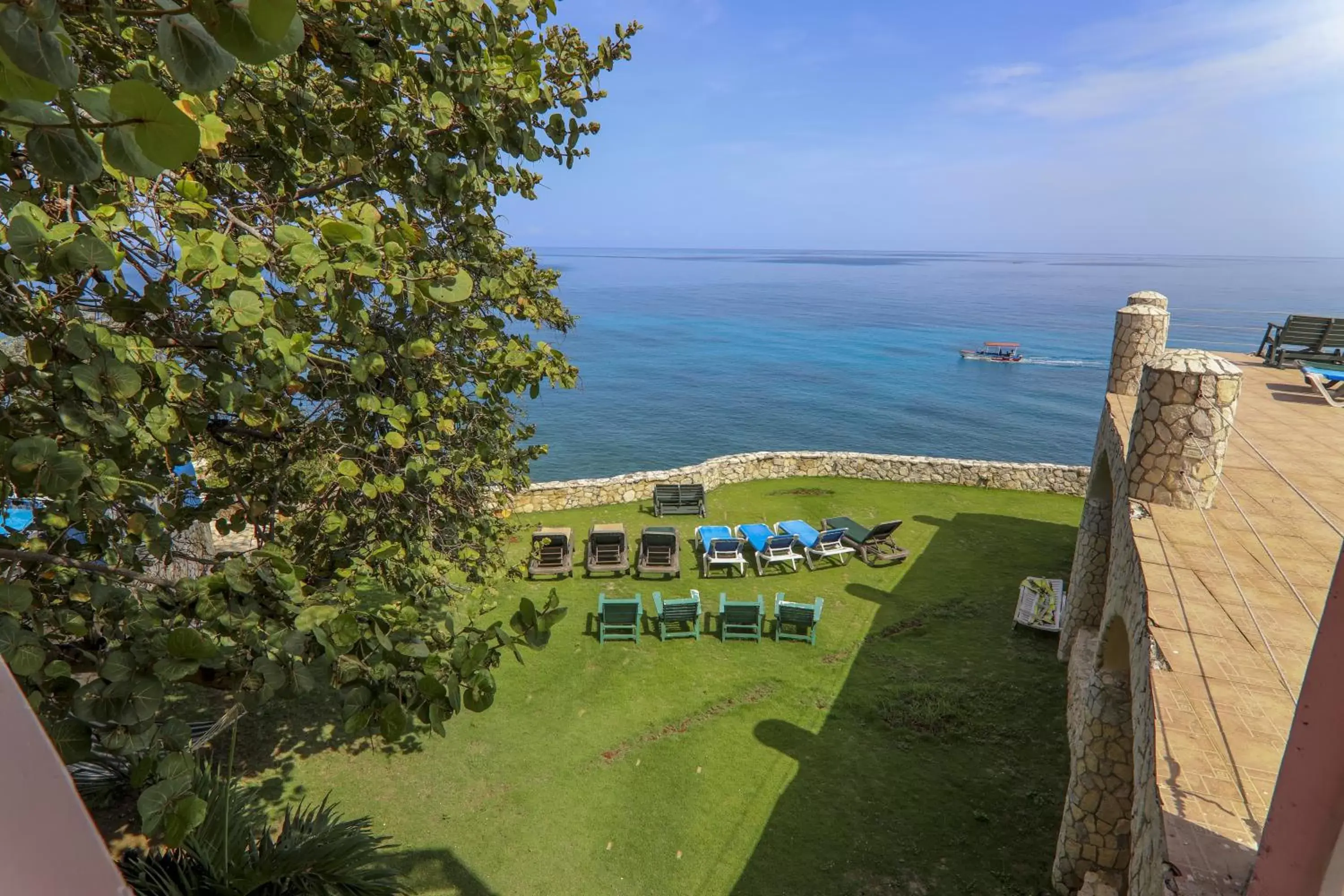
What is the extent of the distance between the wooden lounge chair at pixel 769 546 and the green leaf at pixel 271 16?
43.0 feet

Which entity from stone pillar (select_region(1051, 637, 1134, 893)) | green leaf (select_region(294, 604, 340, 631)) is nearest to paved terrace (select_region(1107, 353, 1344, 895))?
stone pillar (select_region(1051, 637, 1134, 893))

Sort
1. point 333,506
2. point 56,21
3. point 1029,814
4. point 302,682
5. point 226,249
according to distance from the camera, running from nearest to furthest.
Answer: point 56,21, point 302,682, point 226,249, point 333,506, point 1029,814

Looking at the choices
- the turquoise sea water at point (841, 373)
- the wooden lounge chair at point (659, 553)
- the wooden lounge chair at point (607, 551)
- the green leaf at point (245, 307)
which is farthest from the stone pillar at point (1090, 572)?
the turquoise sea water at point (841, 373)

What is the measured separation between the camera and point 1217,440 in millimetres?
6094

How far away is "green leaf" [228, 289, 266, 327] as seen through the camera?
262cm

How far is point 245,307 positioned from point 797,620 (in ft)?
32.6

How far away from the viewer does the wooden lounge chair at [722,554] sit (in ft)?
44.5

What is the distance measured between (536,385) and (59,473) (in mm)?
3039

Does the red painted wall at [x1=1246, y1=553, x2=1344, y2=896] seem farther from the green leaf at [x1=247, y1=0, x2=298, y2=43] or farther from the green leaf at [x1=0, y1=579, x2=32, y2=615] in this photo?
the green leaf at [x1=0, y1=579, x2=32, y2=615]

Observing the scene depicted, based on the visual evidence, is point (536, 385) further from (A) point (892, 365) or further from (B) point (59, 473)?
(A) point (892, 365)

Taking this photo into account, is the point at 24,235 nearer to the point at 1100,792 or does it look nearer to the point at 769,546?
the point at 1100,792

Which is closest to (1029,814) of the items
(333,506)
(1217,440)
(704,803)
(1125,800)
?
(1125,800)

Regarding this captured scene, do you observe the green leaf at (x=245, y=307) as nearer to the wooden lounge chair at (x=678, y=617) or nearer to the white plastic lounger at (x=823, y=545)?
the wooden lounge chair at (x=678, y=617)

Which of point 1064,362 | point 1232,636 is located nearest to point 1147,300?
point 1232,636
